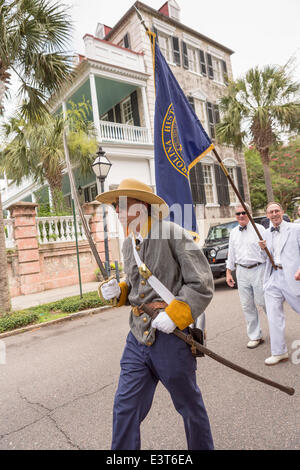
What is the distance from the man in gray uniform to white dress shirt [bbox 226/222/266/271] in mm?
2570

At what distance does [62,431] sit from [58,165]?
1115cm

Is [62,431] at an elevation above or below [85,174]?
below

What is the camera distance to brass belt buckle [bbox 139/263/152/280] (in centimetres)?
200

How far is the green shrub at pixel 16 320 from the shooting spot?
671 centimetres

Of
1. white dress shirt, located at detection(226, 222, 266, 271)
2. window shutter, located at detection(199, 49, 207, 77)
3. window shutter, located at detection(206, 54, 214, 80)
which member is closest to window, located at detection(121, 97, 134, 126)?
window shutter, located at detection(199, 49, 207, 77)

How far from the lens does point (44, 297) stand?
9.58 meters

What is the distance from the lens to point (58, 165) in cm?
1261

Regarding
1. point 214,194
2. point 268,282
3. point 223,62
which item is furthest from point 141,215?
point 223,62

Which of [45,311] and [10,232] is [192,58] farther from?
[45,311]

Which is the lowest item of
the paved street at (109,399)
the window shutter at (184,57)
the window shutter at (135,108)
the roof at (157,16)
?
the paved street at (109,399)

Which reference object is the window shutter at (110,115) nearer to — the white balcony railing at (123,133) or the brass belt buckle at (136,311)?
the white balcony railing at (123,133)

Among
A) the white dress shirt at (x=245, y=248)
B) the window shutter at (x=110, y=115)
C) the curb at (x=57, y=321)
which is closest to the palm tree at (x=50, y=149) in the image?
the window shutter at (x=110, y=115)

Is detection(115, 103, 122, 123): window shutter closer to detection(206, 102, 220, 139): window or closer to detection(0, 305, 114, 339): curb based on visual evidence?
detection(206, 102, 220, 139): window

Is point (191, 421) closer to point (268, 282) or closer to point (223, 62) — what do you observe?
point (268, 282)
